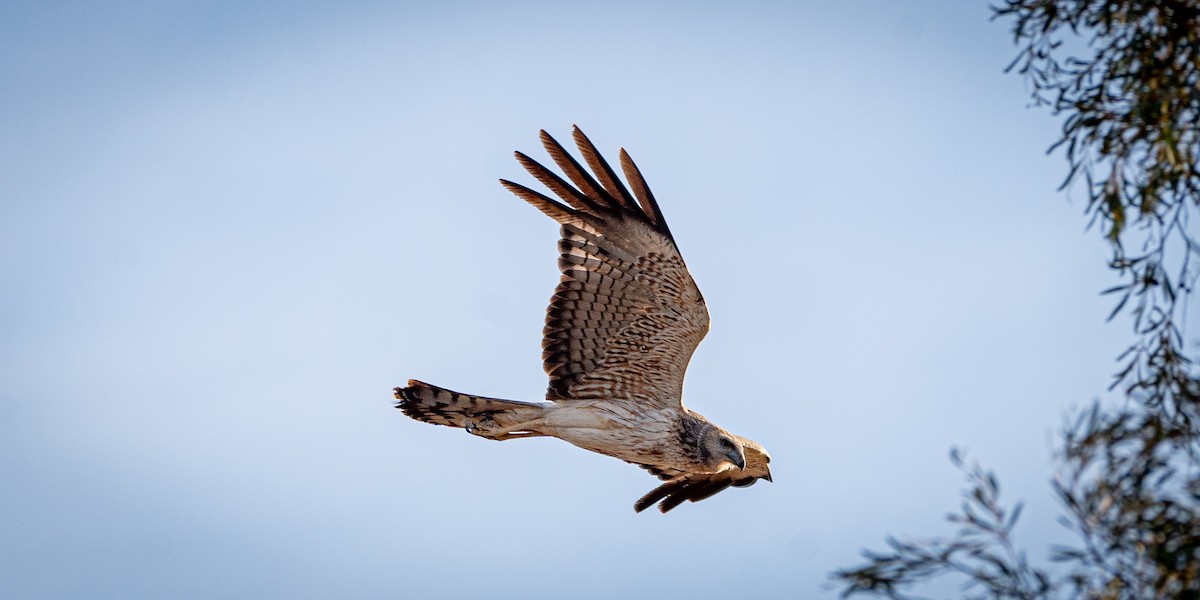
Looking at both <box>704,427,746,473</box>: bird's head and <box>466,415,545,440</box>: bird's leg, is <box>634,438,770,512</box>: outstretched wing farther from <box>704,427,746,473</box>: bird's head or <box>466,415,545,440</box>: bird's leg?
<box>466,415,545,440</box>: bird's leg

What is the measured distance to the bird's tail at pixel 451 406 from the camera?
771 cm

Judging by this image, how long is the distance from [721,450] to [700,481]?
0.58m

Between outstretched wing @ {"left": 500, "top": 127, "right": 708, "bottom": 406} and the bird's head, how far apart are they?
46 centimetres

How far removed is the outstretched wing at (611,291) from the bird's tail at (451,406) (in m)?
0.28

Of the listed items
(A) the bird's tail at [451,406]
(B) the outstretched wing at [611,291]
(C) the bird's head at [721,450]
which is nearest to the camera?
(B) the outstretched wing at [611,291]

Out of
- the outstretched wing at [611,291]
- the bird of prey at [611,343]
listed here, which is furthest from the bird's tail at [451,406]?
the outstretched wing at [611,291]

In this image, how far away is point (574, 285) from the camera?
7621 mm

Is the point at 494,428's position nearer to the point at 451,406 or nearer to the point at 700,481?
the point at 451,406

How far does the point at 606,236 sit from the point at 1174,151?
151 inches

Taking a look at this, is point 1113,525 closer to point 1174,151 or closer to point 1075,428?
point 1075,428

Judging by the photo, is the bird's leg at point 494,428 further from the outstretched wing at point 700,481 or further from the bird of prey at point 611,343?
the outstretched wing at point 700,481

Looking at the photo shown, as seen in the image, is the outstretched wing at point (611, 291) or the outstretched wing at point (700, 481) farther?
the outstretched wing at point (700, 481)

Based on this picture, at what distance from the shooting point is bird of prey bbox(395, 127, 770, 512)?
752cm

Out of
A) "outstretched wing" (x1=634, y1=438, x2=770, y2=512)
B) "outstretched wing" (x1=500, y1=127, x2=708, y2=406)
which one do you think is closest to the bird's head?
"outstretched wing" (x1=634, y1=438, x2=770, y2=512)
